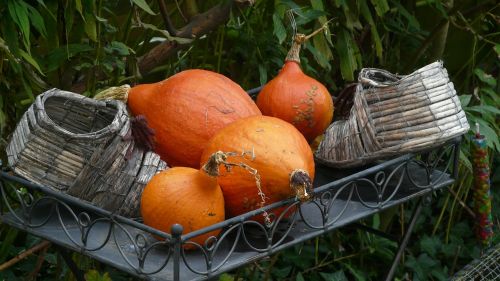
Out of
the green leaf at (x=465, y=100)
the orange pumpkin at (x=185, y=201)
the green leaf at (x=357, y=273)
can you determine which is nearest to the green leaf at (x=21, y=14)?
the orange pumpkin at (x=185, y=201)

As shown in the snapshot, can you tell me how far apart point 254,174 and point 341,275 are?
90cm

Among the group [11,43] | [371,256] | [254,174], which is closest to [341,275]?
[371,256]

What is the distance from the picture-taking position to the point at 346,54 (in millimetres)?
2039

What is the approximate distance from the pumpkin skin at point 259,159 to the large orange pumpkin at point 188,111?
79 mm

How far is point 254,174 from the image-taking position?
55.1 inches

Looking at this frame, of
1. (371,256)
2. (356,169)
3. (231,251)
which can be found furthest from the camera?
(371,256)

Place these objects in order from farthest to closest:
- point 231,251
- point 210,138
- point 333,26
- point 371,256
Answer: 1. point 371,256
2. point 333,26
3. point 210,138
4. point 231,251

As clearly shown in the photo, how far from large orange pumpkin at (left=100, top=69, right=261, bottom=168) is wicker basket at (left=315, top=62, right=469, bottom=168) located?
0.19 meters

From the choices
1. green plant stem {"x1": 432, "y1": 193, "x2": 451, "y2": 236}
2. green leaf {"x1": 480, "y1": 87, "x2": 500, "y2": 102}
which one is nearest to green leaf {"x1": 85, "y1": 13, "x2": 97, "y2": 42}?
green leaf {"x1": 480, "y1": 87, "x2": 500, "y2": 102}

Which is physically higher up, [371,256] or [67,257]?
[67,257]

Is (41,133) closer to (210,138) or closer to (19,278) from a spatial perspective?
(210,138)

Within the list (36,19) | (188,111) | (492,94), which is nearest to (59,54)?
(36,19)

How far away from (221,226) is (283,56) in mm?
799

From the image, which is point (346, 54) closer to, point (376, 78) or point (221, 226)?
point (376, 78)
